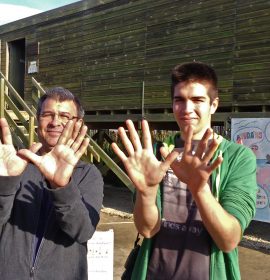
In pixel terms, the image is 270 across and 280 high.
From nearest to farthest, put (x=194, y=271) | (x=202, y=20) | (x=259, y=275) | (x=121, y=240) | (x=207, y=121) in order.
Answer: (x=194, y=271) → (x=207, y=121) → (x=259, y=275) → (x=121, y=240) → (x=202, y=20)

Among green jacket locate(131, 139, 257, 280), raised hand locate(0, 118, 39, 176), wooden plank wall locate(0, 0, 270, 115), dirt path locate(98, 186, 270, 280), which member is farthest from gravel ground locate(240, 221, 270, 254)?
raised hand locate(0, 118, 39, 176)

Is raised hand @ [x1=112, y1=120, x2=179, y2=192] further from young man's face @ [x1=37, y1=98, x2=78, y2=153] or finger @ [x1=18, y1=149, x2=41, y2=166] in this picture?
young man's face @ [x1=37, y1=98, x2=78, y2=153]

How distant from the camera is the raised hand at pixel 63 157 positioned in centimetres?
200

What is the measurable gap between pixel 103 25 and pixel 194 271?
1009 cm

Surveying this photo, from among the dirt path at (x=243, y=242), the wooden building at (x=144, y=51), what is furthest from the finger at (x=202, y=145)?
the wooden building at (x=144, y=51)

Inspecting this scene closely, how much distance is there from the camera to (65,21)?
40.6 feet

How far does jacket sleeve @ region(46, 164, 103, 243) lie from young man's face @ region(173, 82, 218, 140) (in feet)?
1.97

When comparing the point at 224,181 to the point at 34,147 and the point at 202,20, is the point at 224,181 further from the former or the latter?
the point at 202,20

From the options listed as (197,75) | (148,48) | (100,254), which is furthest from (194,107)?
(148,48)

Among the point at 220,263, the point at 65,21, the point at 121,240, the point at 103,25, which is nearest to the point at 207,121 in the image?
the point at 220,263

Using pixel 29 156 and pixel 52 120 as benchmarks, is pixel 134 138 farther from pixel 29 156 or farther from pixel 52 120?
pixel 52 120

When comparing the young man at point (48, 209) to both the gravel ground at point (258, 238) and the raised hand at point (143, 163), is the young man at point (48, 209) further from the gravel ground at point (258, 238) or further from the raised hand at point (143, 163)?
the gravel ground at point (258, 238)

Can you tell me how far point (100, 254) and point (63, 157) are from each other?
1234 millimetres

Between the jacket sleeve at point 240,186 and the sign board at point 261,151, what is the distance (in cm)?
554
